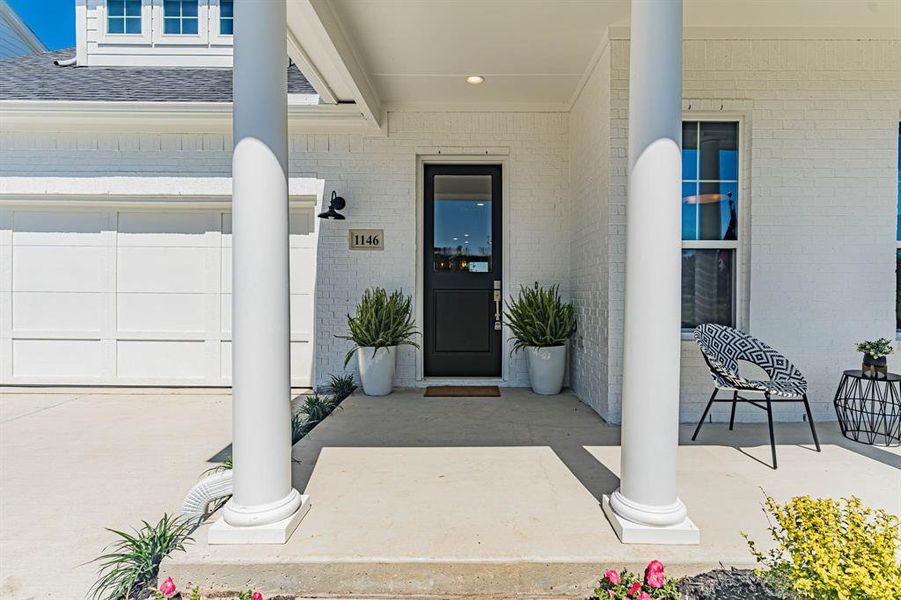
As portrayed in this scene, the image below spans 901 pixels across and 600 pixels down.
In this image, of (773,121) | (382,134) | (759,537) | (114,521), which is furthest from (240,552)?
(773,121)

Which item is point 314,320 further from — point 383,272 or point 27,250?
point 27,250

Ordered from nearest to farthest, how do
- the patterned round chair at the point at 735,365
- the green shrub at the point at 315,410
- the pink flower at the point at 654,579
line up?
1. the pink flower at the point at 654,579
2. the patterned round chair at the point at 735,365
3. the green shrub at the point at 315,410

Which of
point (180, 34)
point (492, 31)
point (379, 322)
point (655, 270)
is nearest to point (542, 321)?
point (379, 322)

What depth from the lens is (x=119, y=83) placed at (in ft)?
17.0

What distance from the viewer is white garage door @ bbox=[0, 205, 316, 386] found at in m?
5.04

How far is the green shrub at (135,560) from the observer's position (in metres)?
1.81

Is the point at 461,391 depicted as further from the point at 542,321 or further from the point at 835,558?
the point at 835,558

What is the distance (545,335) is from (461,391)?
0.95 meters

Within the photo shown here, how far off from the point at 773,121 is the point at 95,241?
6151 mm

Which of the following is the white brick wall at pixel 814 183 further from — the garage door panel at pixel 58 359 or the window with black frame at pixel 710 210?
the garage door panel at pixel 58 359

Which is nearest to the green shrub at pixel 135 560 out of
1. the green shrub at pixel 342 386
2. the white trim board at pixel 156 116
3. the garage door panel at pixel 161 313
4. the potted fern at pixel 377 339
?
the green shrub at pixel 342 386

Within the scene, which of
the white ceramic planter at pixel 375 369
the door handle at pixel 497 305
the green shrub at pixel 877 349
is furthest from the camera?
the door handle at pixel 497 305

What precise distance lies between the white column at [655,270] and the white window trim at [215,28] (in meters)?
5.62

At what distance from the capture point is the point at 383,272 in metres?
4.94
